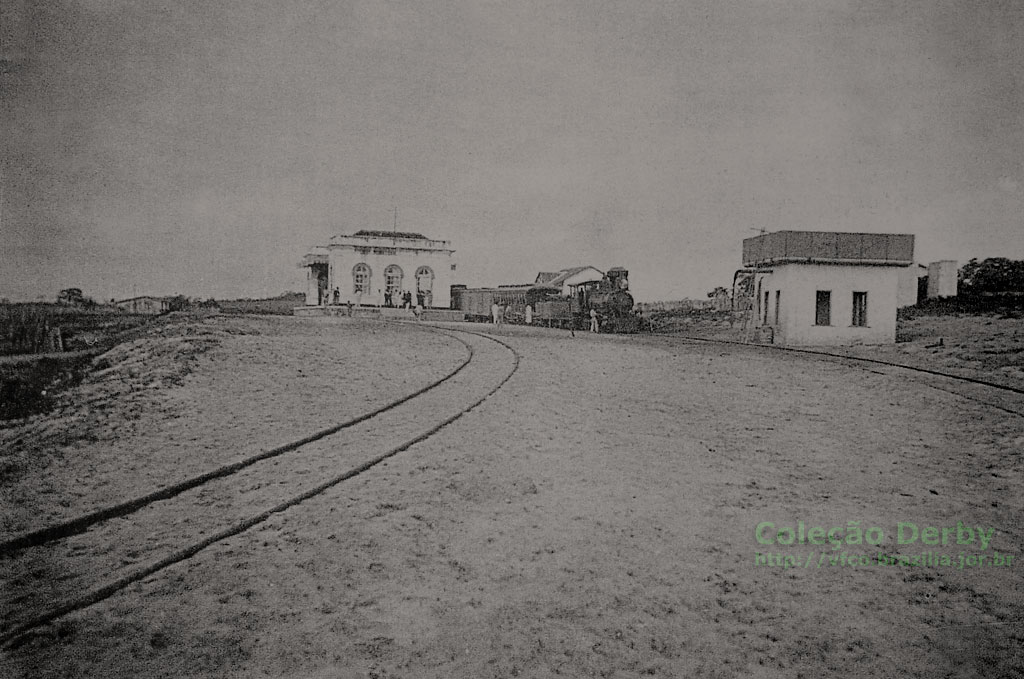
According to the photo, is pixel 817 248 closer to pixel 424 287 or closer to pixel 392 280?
pixel 424 287

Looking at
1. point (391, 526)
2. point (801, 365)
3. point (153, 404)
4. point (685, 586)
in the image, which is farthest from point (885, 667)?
point (801, 365)

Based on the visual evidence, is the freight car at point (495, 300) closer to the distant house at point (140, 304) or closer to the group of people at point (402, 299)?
the group of people at point (402, 299)

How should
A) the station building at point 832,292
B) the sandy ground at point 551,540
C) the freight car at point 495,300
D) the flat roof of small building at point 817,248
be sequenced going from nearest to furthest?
the sandy ground at point 551,540 < the flat roof of small building at point 817,248 < the station building at point 832,292 < the freight car at point 495,300

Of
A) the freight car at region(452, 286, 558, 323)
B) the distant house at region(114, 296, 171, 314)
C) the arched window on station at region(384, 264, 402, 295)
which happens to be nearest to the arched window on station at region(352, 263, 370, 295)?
the arched window on station at region(384, 264, 402, 295)

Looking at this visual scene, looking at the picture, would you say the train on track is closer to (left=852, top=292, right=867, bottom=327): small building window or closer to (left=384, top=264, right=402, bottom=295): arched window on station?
(left=384, top=264, right=402, bottom=295): arched window on station

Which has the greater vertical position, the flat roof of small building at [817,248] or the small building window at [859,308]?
the flat roof of small building at [817,248]

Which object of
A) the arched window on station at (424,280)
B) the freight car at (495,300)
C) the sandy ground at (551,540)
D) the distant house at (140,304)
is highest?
the arched window on station at (424,280)

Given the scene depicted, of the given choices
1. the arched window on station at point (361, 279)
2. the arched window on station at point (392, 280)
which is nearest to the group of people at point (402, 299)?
the arched window on station at point (392, 280)

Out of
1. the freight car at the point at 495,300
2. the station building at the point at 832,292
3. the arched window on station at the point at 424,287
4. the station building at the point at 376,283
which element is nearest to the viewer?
the station building at the point at 832,292

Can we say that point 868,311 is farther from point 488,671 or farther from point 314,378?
point 488,671
